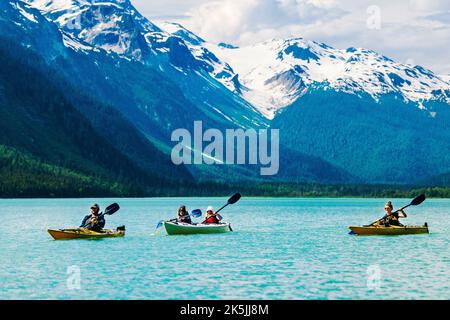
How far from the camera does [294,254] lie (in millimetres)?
98812

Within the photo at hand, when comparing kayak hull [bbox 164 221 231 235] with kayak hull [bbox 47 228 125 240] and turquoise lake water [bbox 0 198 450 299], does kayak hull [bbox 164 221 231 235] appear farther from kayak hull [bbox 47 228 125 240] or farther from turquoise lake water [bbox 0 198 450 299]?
kayak hull [bbox 47 228 125 240]

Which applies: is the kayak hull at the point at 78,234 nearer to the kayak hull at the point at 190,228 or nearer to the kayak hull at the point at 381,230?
the kayak hull at the point at 190,228

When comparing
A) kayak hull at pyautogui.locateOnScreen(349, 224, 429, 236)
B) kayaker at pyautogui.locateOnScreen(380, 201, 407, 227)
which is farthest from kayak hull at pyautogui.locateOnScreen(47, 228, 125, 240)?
kayaker at pyautogui.locateOnScreen(380, 201, 407, 227)

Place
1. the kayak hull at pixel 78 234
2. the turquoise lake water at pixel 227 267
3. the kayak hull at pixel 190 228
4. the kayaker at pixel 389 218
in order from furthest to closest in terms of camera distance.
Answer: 1. the kayak hull at pixel 190 228
2. the kayaker at pixel 389 218
3. the kayak hull at pixel 78 234
4. the turquoise lake water at pixel 227 267

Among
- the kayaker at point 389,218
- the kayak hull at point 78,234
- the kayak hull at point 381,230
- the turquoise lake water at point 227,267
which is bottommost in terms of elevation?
the turquoise lake water at point 227,267

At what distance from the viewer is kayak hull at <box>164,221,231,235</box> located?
119312 mm

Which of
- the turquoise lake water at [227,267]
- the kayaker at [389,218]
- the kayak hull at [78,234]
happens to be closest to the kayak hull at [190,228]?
the turquoise lake water at [227,267]

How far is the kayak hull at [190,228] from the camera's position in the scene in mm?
119312

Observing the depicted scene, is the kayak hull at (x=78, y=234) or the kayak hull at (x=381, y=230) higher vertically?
the kayak hull at (x=381, y=230)

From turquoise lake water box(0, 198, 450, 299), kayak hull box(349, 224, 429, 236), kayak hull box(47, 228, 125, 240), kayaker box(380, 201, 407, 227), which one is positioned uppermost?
kayaker box(380, 201, 407, 227)

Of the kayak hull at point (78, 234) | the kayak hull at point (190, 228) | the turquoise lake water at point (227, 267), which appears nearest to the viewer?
the turquoise lake water at point (227, 267)

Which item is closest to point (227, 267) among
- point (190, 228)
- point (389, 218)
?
point (190, 228)

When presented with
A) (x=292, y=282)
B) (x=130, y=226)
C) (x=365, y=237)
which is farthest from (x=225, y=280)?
(x=130, y=226)
